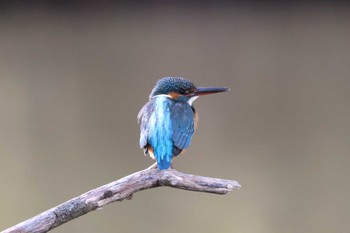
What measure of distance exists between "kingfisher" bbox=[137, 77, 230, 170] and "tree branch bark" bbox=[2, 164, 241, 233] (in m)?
0.06

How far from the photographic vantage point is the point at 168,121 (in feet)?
6.18

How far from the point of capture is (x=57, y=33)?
110 inches

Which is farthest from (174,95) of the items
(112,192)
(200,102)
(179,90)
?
(200,102)

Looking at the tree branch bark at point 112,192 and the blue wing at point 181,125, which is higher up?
the blue wing at point 181,125

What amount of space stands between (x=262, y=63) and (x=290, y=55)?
15 centimetres

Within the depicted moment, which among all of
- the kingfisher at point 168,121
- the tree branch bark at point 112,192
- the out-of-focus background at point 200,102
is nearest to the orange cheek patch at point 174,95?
the kingfisher at point 168,121

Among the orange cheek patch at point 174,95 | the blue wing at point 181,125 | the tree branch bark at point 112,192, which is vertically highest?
the orange cheek patch at point 174,95

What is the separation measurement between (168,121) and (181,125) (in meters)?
0.05

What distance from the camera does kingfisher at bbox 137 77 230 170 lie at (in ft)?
5.95

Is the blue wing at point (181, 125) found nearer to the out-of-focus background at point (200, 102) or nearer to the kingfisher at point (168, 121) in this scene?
the kingfisher at point (168, 121)

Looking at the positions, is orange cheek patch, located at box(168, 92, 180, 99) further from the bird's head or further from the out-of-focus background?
the out-of-focus background

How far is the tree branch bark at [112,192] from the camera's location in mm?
1568

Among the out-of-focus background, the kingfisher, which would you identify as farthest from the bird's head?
the out-of-focus background

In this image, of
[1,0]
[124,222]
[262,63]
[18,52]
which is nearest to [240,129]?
[262,63]
